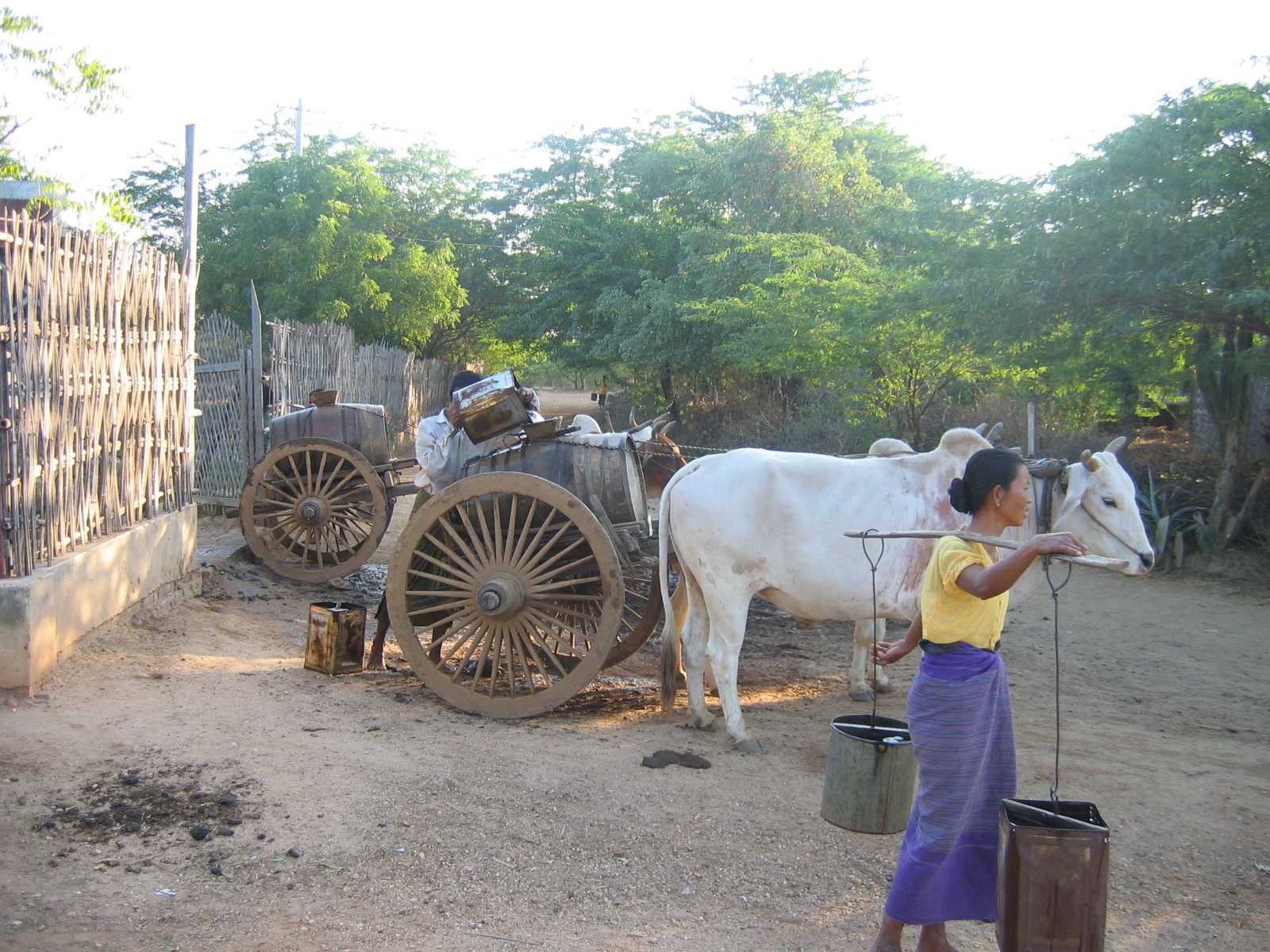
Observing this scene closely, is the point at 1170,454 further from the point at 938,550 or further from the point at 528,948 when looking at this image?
the point at 528,948

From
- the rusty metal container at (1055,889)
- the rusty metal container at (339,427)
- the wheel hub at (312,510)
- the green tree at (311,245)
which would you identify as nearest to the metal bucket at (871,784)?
the rusty metal container at (1055,889)

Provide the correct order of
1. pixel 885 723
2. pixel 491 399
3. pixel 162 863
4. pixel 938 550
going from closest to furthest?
pixel 938 550, pixel 162 863, pixel 885 723, pixel 491 399

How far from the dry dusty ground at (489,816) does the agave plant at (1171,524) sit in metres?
4.14

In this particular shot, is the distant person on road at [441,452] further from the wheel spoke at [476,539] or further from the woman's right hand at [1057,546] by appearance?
the woman's right hand at [1057,546]

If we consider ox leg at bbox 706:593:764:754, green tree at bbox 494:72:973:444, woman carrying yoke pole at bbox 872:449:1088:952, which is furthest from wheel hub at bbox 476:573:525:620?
green tree at bbox 494:72:973:444

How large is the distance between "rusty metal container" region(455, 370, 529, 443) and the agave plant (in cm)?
749

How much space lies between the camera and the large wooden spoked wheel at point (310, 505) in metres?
9.16

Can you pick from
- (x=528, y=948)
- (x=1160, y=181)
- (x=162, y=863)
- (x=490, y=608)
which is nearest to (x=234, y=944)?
(x=162, y=863)

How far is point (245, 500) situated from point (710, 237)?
41.4 feet

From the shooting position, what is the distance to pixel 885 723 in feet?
13.9

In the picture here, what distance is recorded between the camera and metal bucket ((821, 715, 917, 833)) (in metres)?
3.78

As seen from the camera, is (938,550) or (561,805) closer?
(938,550)

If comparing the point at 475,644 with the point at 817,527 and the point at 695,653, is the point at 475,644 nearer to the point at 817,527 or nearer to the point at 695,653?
the point at 695,653

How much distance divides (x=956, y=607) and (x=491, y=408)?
366 cm
